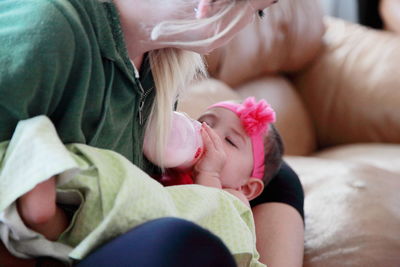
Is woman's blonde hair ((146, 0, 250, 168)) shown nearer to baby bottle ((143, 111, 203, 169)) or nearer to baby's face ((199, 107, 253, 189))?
baby bottle ((143, 111, 203, 169))

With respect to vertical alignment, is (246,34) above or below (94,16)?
below

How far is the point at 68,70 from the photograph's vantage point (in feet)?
2.50

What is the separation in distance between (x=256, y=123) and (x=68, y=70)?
0.53m

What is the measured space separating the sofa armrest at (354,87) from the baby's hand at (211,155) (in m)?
1.14

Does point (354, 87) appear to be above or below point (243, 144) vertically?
below

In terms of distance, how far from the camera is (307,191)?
57.3 inches

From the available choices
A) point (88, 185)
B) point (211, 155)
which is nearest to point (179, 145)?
point (211, 155)

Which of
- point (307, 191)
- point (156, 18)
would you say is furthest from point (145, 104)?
point (307, 191)

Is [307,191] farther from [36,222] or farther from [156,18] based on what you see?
[36,222]

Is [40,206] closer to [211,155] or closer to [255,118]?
[211,155]

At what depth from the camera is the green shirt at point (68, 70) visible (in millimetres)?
722

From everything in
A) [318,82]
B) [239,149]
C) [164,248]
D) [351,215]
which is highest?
[164,248]

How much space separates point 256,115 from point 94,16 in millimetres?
487

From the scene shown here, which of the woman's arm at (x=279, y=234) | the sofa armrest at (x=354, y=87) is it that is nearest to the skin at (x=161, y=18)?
the woman's arm at (x=279, y=234)
